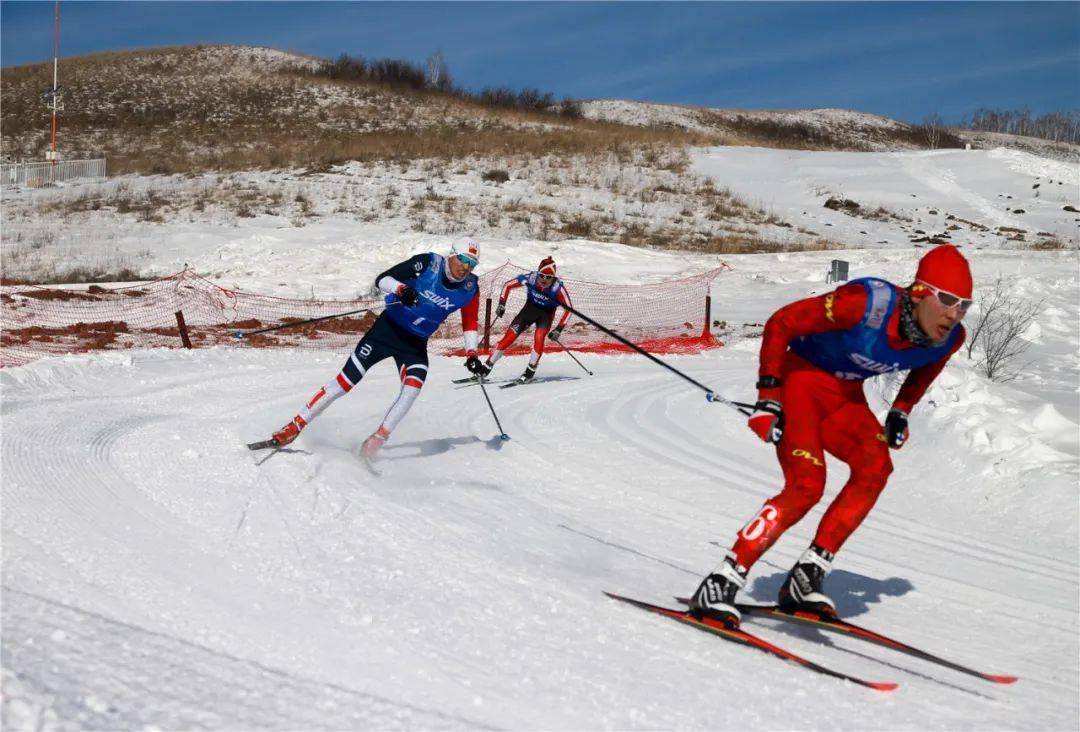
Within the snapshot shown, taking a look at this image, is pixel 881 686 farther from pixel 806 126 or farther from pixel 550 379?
pixel 806 126

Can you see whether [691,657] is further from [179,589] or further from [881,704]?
[179,589]

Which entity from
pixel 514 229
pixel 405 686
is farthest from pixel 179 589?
pixel 514 229

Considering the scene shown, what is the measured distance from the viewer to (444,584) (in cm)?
511

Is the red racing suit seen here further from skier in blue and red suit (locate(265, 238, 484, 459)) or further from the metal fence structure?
the metal fence structure

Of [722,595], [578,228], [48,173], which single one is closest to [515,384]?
[722,595]

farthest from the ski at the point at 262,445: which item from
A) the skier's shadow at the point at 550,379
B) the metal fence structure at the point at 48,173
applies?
the metal fence structure at the point at 48,173

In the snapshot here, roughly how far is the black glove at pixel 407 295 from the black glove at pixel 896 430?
426 cm

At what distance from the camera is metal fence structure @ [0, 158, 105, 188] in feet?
138

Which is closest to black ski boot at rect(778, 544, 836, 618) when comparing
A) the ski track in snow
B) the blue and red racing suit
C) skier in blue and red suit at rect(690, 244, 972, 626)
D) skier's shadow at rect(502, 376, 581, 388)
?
skier in blue and red suit at rect(690, 244, 972, 626)

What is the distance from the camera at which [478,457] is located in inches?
355

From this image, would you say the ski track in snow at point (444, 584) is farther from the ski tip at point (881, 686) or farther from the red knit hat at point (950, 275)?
the red knit hat at point (950, 275)

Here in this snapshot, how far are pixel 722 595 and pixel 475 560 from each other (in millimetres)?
1648

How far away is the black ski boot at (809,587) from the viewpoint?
4.78 metres

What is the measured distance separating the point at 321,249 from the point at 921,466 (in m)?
21.8
